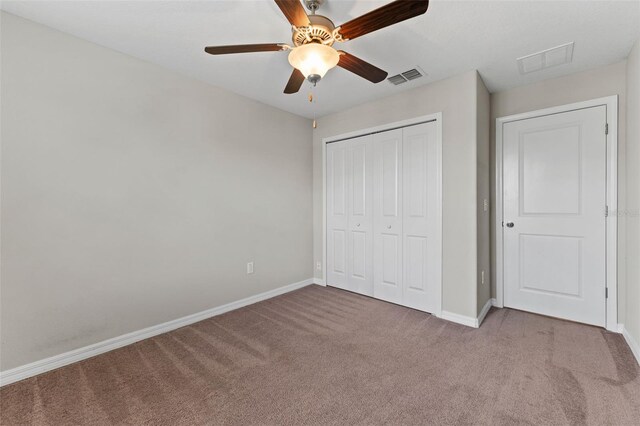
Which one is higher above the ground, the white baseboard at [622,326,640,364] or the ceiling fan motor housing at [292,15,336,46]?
the ceiling fan motor housing at [292,15,336,46]

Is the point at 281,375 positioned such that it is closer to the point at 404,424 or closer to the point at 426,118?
the point at 404,424

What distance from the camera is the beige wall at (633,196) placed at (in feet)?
6.99

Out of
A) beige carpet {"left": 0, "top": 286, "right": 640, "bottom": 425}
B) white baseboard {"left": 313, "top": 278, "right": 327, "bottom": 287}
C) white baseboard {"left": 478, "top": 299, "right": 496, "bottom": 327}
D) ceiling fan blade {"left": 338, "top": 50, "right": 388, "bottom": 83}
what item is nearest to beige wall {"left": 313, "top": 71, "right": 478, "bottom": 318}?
white baseboard {"left": 478, "top": 299, "right": 496, "bottom": 327}

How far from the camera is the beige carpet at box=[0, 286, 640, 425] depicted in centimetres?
158

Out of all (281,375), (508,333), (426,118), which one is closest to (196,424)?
(281,375)

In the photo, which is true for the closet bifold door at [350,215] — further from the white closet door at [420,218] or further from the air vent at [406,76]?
the air vent at [406,76]

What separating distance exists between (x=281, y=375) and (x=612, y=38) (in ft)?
11.4

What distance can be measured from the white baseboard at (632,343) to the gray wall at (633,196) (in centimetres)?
3

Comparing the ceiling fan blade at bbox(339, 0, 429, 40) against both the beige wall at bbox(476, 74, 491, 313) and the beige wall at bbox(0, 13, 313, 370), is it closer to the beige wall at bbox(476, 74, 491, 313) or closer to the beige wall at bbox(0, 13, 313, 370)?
the beige wall at bbox(476, 74, 491, 313)

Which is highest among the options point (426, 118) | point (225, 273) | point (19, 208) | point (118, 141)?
point (426, 118)

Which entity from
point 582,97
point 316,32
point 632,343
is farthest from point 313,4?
point 632,343

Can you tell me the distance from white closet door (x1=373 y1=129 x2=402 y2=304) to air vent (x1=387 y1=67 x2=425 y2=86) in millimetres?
548

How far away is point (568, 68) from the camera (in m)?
2.57

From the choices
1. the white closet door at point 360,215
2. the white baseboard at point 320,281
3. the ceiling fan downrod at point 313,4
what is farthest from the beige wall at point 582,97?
the ceiling fan downrod at point 313,4
